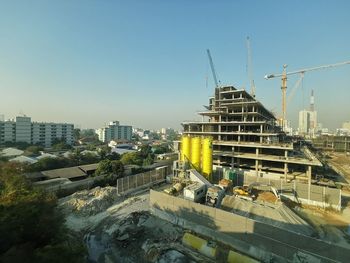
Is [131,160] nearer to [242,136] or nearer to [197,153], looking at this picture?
[197,153]

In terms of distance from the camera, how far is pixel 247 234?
59.4ft

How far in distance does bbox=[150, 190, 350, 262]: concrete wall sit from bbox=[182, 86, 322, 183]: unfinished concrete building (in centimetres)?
1939

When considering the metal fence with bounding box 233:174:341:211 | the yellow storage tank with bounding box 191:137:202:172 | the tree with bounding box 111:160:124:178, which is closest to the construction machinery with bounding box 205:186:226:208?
the metal fence with bounding box 233:174:341:211

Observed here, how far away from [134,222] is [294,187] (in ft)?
71.5

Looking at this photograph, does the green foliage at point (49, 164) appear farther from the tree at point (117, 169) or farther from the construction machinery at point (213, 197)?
the construction machinery at point (213, 197)

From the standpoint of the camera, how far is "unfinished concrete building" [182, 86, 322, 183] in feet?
125

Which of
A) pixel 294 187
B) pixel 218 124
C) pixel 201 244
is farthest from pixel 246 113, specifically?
pixel 201 244

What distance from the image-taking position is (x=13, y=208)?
1430 cm

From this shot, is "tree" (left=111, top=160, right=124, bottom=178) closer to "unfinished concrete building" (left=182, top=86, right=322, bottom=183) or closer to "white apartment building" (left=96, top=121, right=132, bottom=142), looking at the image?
"unfinished concrete building" (left=182, top=86, right=322, bottom=183)

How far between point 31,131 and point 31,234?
103m

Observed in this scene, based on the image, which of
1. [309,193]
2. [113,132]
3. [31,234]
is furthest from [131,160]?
[113,132]

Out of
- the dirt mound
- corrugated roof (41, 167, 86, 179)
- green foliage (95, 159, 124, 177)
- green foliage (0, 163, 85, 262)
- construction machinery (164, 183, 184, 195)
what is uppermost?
green foliage (0, 163, 85, 262)

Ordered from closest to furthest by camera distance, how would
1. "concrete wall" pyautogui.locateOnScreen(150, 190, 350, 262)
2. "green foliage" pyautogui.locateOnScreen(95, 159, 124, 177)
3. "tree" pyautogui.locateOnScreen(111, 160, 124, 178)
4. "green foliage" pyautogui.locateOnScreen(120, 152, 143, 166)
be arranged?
"concrete wall" pyautogui.locateOnScreen(150, 190, 350, 262) < "green foliage" pyautogui.locateOnScreen(95, 159, 124, 177) < "tree" pyautogui.locateOnScreen(111, 160, 124, 178) < "green foliage" pyautogui.locateOnScreen(120, 152, 143, 166)

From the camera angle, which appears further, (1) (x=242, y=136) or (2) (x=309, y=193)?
(1) (x=242, y=136)
